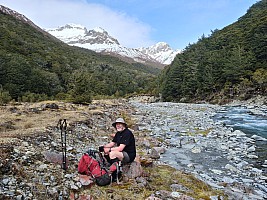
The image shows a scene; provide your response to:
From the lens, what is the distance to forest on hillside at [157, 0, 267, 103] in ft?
142

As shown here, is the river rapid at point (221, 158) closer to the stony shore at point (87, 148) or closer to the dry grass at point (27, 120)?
the stony shore at point (87, 148)

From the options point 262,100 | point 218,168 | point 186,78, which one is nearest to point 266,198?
point 218,168

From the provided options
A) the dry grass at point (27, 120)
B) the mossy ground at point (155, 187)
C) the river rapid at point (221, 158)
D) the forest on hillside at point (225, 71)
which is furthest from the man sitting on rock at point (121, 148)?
the forest on hillside at point (225, 71)

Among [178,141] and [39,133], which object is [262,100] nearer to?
[178,141]

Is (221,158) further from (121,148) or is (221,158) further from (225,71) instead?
(225,71)

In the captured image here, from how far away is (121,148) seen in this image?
657 cm

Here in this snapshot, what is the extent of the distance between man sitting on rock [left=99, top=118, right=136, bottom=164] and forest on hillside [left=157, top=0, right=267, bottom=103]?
124 feet

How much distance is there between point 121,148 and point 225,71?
46725 millimetres

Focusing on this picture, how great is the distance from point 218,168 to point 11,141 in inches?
277

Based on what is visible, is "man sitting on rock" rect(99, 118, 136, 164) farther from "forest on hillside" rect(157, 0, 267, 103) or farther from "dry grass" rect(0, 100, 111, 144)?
"forest on hillside" rect(157, 0, 267, 103)

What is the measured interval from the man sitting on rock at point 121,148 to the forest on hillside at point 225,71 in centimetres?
3777

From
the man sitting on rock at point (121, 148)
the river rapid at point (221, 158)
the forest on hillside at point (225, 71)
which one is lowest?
the river rapid at point (221, 158)

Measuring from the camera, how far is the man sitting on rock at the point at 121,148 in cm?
652

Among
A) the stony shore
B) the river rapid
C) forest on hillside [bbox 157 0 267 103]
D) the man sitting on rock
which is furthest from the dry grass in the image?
forest on hillside [bbox 157 0 267 103]
